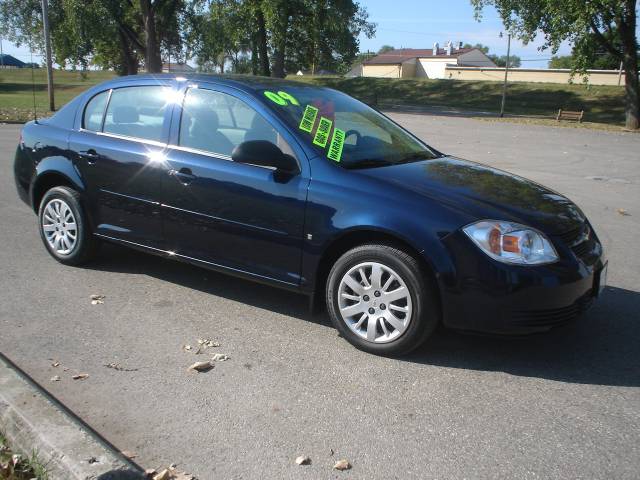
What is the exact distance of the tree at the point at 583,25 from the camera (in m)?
24.1

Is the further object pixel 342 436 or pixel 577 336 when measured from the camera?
pixel 577 336

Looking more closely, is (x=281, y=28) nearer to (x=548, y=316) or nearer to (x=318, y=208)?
(x=318, y=208)

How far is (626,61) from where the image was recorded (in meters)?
26.9

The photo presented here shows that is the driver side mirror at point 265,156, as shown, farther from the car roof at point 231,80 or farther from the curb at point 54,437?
the curb at point 54,437

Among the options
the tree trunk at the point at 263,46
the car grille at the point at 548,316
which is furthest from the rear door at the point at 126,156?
the tree trunk at the point at 263,46

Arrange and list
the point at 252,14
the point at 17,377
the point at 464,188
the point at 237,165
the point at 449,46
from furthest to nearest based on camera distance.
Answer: the point at 449,46 < the point at 252,14 < the point at 237,165 < the point at 464,188 < the point at 17,377

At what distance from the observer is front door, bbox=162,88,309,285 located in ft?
13.7

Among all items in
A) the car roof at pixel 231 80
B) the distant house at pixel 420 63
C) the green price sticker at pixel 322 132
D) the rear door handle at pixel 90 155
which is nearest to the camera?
the green price sticker at pixel 322 132

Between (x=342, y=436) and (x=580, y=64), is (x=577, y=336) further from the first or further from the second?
(x=580, y=64)

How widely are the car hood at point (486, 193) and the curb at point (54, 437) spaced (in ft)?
7.50

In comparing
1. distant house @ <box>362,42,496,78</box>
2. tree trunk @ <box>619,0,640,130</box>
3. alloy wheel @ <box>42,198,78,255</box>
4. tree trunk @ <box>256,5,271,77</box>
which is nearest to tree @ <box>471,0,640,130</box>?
tree trunk @ <box>619,0,640,130</box>

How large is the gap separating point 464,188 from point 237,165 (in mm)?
1572

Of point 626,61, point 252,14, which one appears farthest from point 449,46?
point 626,61

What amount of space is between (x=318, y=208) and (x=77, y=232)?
8.25 feet
